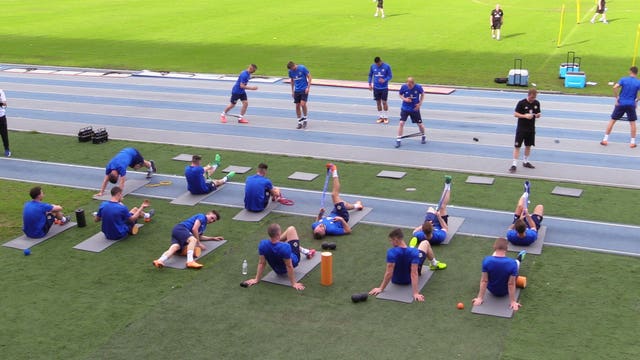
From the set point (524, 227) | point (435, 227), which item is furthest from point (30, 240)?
point (524, 227)

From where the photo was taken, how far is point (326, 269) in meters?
11.1

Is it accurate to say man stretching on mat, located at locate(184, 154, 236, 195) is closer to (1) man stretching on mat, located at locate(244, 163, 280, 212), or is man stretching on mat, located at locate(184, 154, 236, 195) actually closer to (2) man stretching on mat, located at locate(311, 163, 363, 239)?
(1) man stretching on mat, located at locate(244, 163, 280, 212)

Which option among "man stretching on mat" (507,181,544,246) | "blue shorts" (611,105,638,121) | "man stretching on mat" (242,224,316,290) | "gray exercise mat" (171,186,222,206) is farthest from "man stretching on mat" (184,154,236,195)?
"blue shorts" (611,105,638,121)

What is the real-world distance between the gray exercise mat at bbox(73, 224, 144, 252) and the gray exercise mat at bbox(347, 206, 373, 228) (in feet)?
14.1

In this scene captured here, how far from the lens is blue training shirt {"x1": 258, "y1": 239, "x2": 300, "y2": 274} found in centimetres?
1108

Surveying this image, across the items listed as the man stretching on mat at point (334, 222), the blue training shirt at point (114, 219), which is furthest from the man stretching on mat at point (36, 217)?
the man stretching on mat at point (334, 222)

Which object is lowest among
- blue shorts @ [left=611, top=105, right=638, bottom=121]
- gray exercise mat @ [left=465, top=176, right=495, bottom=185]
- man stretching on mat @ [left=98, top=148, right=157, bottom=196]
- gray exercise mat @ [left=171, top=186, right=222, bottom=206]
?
gray exercise mat @ [left=465, top=176, right=495, bottom=185]

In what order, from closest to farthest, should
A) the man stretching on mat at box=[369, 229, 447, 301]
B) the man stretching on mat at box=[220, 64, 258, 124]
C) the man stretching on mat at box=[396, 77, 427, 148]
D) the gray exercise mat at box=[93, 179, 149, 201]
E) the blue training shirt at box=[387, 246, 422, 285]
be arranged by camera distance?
the man stretching on mat at box=[369, 229, 447, 301] < the blue training shirt at box=[387, 246, 422, 285] < the gray exercise mat at box=[93, 179, 149, 201] < the man stretching on mat at box=[396, 77, 427, 148] < the man stretching on mat at box=[220, 64, 258, 124]

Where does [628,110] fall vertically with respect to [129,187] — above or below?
above

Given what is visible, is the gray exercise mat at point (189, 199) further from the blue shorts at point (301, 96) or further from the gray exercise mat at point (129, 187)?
the blue shorts at point (301, 96)

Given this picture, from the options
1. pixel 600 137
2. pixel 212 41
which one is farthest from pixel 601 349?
pixel 212 41

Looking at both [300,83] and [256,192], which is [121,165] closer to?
[256,192]

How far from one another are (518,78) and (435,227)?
13460mm

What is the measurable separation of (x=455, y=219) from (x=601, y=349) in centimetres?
478
